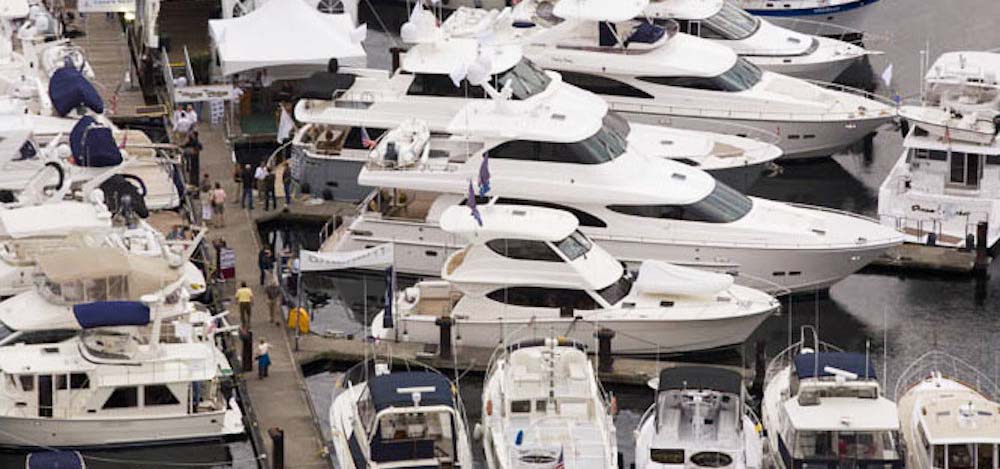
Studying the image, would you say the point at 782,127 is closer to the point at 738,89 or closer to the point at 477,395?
the point at 738,89

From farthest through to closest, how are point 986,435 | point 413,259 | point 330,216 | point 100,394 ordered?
1. point 330,216
2. point 413,259
3. point 100,394
4. point 986,435

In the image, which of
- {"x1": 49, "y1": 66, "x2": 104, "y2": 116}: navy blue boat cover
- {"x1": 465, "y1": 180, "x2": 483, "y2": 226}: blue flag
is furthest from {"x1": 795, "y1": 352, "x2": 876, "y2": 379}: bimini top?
{"x1": 49, "y1": 66, "x2": 104, "y2": 116}: navy blue boat cover

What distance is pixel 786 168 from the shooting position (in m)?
71.4

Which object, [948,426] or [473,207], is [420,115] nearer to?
[473,207]

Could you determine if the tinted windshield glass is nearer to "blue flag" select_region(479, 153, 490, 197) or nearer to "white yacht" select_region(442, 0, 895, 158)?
"blue flag" select_region(479, 153, 490, 197)

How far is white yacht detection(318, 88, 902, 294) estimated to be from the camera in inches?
Result: 2344

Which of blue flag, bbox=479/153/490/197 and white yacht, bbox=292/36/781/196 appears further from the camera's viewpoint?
white yacht, bbox=292/36/781/196

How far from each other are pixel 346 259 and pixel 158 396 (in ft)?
26.8

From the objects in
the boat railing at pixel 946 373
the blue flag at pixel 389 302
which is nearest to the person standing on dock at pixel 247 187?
the blue flag at pixel 389 302

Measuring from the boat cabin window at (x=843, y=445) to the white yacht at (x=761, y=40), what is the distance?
25874 mm

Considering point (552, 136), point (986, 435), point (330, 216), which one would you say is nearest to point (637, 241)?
point (552, 136)

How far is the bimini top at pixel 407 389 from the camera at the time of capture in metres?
48.7

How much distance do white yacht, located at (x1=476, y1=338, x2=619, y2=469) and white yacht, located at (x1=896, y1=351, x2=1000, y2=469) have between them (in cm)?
544

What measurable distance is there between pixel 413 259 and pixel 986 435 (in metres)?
17.8
